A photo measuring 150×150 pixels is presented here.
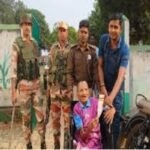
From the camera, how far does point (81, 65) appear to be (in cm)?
618

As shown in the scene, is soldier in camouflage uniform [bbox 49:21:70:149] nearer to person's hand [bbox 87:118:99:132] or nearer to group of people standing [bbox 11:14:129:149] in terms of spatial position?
group of people standing [bbox 11:14:129:149]

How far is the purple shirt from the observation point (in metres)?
5.69

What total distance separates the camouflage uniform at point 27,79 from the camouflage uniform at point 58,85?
0.86ft

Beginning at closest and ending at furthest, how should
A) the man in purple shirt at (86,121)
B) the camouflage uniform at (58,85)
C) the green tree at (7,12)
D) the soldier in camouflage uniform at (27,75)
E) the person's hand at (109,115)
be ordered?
the person's hand at (109,115) → the man in purple shirt at (86,121) → the camouflage uniform at (58,85) → the soldier in camouflage uniform at (27,75) → the green tree at (7,12)

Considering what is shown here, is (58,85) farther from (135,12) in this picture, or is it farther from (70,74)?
(135,12)

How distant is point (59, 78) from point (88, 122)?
3.37 feet

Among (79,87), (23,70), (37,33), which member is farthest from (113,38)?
(37,33)

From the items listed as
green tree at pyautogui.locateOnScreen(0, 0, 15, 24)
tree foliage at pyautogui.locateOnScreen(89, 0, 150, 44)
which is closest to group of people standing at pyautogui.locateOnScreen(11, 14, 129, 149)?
tree foliage at pyautogui.locateOnScreen(89, 0, 150, 44)

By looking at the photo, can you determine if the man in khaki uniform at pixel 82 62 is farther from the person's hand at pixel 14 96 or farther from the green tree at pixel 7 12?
the green tree at pixel 7 12

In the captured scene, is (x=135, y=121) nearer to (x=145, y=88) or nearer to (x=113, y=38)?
(x=113, y=38)

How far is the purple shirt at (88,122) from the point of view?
569cm

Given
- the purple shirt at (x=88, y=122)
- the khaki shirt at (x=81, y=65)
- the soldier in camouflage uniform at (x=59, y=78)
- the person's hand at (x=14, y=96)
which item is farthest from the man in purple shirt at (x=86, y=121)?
the person's hand at (x=14, y=96)

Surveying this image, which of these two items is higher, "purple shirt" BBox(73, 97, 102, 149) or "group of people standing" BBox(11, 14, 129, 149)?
"group of people standing" BBox(11, 14, 129, 149)

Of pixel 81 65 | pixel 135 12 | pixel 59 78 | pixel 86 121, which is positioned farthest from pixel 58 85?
pixel 135 12
